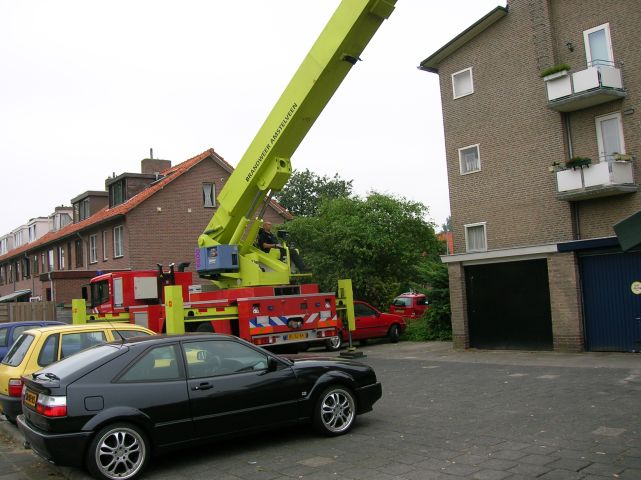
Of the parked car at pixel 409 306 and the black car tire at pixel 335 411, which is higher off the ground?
the parked car at pixel 409 306

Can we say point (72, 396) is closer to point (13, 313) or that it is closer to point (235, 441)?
point (235, 441)

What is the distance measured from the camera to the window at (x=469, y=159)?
19.3 metres

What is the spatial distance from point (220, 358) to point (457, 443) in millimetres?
2895

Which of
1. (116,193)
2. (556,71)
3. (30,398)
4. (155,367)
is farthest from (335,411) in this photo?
(116,193)

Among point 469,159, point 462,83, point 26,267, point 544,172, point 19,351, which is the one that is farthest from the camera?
point 26,267

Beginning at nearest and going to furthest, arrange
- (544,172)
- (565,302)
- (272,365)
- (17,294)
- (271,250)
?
(272,365), (271,250), (565,302), (544,172), (17,294)

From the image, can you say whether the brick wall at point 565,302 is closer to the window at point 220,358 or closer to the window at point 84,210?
the window at point 220,358

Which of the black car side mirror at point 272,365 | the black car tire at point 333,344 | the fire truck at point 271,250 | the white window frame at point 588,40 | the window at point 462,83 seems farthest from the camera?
the window at point 462,83

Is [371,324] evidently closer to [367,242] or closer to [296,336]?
[367,242]

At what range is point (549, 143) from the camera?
17.4m

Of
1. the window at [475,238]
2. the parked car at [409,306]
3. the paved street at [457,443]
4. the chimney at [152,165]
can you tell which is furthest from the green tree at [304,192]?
the paved street at [457,443]

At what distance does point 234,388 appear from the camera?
6977 millimetres

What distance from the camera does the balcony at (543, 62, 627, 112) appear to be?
621 inches

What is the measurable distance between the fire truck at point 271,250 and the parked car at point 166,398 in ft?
18.0
